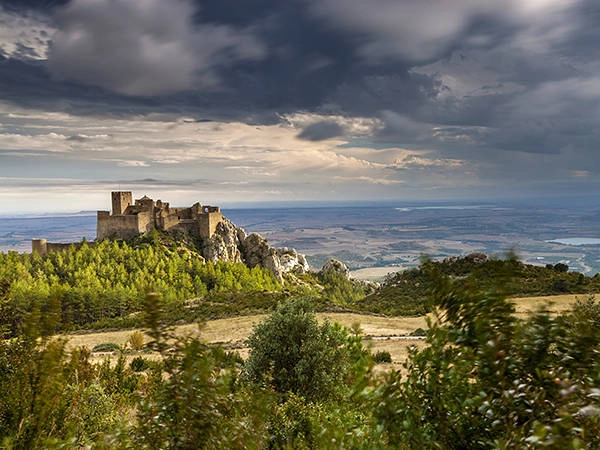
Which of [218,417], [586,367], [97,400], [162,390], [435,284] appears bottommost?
[97,400]

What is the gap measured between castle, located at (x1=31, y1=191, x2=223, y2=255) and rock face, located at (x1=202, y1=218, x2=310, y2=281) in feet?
8.04

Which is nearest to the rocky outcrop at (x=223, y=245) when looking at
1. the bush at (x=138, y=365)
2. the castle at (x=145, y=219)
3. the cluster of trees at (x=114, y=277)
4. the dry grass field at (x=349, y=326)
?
the castle at (x=145, y=219)

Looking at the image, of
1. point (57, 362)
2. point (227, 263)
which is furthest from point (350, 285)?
point (57, 362)

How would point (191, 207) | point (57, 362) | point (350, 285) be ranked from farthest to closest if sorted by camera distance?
point (350, 285) → point (191, 207) → point (57, 362)

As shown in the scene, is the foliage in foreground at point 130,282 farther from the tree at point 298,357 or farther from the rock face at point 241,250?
the tree at point 298,357

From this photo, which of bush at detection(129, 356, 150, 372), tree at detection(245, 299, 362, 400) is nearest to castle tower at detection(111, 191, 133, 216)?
bush at detection(129, 356, 150, 372)

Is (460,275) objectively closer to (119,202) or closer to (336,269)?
(119,202)

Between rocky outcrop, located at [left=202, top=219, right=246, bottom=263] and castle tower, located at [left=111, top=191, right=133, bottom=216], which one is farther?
rocky outcrop, located at [left=202, top=219, right=246, bottom=263]

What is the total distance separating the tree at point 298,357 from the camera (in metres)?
12.0

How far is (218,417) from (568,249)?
149730mm

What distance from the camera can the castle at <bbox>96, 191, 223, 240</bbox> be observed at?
76.1m

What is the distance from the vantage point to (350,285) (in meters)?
98.4

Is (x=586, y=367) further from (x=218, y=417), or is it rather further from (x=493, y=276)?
(x=218, y=417)

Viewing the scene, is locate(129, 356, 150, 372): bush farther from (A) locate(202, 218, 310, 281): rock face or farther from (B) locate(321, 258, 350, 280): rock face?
(B) locate(321, 258, 350, 280): rock face
